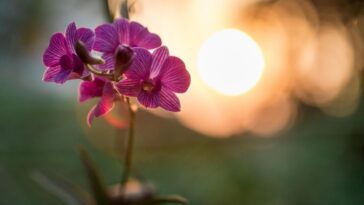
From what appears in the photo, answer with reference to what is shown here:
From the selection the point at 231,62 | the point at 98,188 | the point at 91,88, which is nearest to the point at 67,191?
the point at 98,188

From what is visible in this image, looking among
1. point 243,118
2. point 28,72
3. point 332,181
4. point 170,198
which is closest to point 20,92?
point 28,72

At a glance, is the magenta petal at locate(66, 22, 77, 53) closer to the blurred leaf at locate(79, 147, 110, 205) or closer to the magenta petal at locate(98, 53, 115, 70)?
the magenta petal at locate(98, 53, 115, 70)

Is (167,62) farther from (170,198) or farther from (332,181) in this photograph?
(332,181)

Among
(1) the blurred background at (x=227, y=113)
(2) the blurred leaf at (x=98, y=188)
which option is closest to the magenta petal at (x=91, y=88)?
(2) the blurred leaf at (x=98, y=188)

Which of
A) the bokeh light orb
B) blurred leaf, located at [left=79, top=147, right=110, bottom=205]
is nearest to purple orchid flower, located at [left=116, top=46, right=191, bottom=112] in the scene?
blurred leaf, located at [left=79, top=147, right=110, bottom=205]

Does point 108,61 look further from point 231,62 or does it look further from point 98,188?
point 231,62
